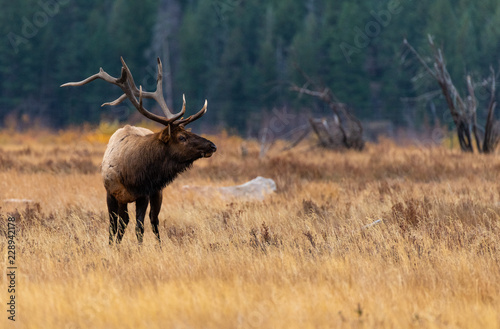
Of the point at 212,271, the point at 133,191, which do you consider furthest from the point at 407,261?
the point at 133,191

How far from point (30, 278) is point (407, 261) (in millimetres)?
2965

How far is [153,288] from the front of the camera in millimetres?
4844

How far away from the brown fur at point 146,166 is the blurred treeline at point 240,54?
32.5 meters

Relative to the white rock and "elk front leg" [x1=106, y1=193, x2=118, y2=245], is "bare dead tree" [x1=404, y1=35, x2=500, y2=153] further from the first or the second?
"elk front leg" [x1=106, y1=193, x2=118, y2=245]

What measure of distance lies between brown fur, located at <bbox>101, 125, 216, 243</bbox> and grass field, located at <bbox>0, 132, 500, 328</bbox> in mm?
303

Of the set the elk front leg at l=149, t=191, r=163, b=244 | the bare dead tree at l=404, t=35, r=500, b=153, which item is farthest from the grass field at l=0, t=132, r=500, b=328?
the bare dead tree at l=404, t=35, r=500, b=153

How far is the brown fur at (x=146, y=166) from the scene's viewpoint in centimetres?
662

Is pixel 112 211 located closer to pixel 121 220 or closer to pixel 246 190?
pixel 121 220

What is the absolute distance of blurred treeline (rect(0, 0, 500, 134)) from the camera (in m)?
40.6

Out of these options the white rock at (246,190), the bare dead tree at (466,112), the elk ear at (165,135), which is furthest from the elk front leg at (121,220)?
the bare dead tree at (466,112)

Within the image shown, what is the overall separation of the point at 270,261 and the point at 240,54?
3981cm

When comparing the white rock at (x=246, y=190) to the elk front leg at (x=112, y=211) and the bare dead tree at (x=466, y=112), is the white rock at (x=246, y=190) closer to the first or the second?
the elk front leg at (x=112, y=211)

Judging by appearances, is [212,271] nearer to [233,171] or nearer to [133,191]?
[133,191]

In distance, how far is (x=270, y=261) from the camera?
5527 millimetres
